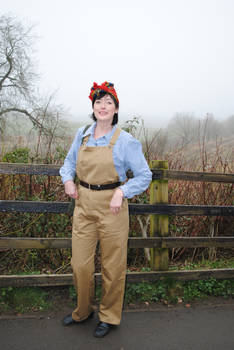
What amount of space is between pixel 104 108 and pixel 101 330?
1920mm

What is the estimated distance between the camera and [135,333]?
2.54m

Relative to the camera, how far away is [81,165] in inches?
91.7

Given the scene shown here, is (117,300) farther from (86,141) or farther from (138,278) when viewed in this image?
(86,141)

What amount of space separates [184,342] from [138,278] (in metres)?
0.80

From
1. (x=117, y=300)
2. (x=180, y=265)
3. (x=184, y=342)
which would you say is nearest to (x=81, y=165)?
(x=117, y=300)

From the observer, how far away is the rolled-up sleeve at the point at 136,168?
229 centimetres

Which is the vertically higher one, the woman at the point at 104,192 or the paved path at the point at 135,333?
the woman at the point at 104,192

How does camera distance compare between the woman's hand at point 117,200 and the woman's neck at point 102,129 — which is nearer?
the woman's hand at point 117,200

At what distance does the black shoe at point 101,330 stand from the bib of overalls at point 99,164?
1285 millimetres

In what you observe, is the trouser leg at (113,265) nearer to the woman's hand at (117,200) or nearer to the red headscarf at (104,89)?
the woman's hand at (117,200)

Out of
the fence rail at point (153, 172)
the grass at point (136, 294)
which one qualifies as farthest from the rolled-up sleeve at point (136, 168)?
the grass at point (136, 294)

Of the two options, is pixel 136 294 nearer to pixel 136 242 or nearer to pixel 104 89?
pixel 136 242

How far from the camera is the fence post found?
3049mm

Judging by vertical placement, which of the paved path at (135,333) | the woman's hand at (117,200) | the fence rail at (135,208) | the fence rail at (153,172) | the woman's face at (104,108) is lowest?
the paved path at (135,333)
